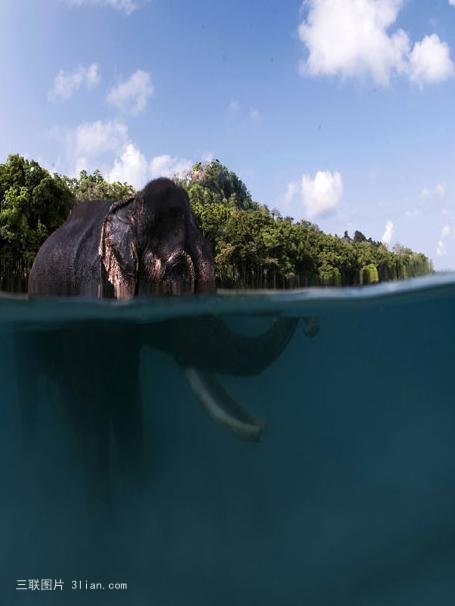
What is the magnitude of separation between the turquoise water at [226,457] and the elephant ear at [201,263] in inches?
14.5

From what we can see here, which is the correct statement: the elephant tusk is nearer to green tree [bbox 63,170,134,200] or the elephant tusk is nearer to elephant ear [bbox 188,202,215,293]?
elephant ear [bbox 188,202,215,293]

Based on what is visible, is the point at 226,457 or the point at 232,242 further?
the point at 232,242

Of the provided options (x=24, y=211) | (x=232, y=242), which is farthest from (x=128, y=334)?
(x=232, y=242)

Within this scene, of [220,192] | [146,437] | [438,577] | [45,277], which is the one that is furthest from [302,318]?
[220,192]

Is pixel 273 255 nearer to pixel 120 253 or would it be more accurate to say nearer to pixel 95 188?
pixel 95 188

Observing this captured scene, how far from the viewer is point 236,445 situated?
28.8ft

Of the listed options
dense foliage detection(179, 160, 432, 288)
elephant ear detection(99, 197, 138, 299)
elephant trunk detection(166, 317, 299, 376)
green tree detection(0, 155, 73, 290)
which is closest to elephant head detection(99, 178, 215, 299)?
elephant ear detection(99, 197, 138, 299)

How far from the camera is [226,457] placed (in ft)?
28.6

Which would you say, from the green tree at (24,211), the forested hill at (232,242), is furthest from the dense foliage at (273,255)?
the green tree at (24,211)

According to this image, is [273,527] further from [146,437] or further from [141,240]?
[141,240]

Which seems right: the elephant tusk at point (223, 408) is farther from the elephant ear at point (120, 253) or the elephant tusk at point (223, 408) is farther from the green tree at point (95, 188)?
the green tree at point (95, 188)

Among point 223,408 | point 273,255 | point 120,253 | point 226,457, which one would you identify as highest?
point 273,255

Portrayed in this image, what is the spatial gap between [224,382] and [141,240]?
2.25 metres

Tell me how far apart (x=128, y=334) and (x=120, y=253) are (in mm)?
1659
